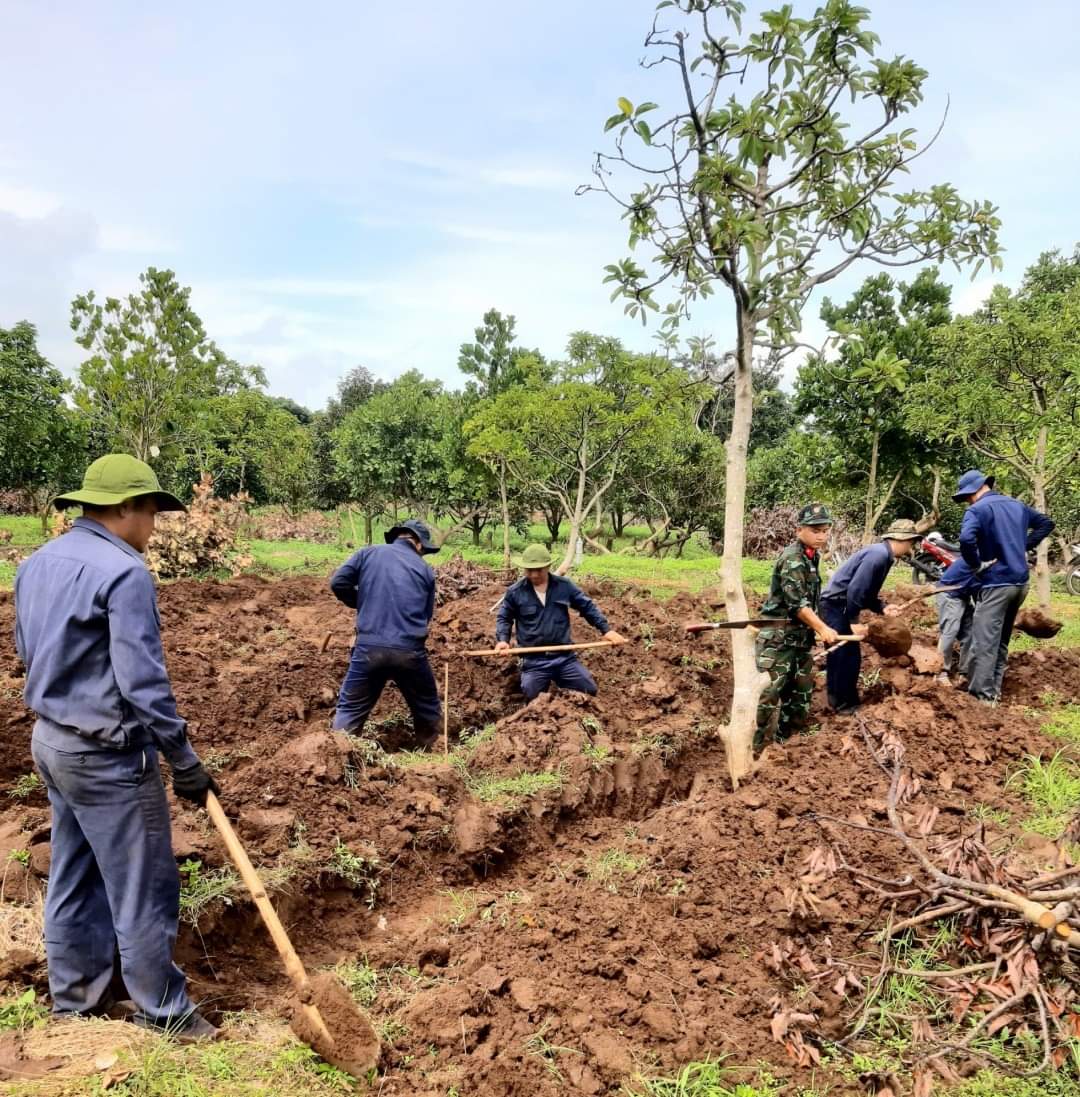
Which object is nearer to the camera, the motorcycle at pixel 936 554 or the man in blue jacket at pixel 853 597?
the man in blue jacket at pixel 853 597

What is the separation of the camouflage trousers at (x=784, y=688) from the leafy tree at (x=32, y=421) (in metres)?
14.2

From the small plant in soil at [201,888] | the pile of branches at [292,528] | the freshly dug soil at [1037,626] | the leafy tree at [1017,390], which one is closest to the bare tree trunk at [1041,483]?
the leafy tree at [1017,390]

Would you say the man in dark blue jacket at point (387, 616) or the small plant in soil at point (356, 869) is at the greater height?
the man in dark blue jacket at point (387, 616)

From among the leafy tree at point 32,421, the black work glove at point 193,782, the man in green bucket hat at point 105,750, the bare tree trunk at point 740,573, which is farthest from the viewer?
the leafy tree at point 32,421

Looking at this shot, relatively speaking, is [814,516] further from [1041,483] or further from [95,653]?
[1041,483]

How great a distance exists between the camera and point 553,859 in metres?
4.67

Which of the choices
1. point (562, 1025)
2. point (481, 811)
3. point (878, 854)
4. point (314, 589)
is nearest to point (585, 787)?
point (481, 811)

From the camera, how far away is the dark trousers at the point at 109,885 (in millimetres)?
2768

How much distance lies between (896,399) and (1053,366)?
3157 millimetres

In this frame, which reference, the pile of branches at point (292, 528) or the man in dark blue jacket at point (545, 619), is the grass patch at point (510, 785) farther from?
the pile of branches at point (292, 528)

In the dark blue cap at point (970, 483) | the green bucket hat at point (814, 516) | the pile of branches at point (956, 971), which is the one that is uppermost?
the dark blue cap at point (970, 483)

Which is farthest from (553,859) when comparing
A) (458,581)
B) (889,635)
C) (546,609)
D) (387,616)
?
(458,581)

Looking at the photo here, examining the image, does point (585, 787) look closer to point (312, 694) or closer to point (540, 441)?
point (312, 694)

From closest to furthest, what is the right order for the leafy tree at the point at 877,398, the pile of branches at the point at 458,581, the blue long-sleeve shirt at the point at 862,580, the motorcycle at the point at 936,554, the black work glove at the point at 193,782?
1. the black work glove at the point at 193,782
2. the blue long-sleeve shirt at the point at 862,580
3. the motorcycle at the point at 936,554
4. the pile of branches at the point at 458,581
5. the leafy tree at the point at 877,398
